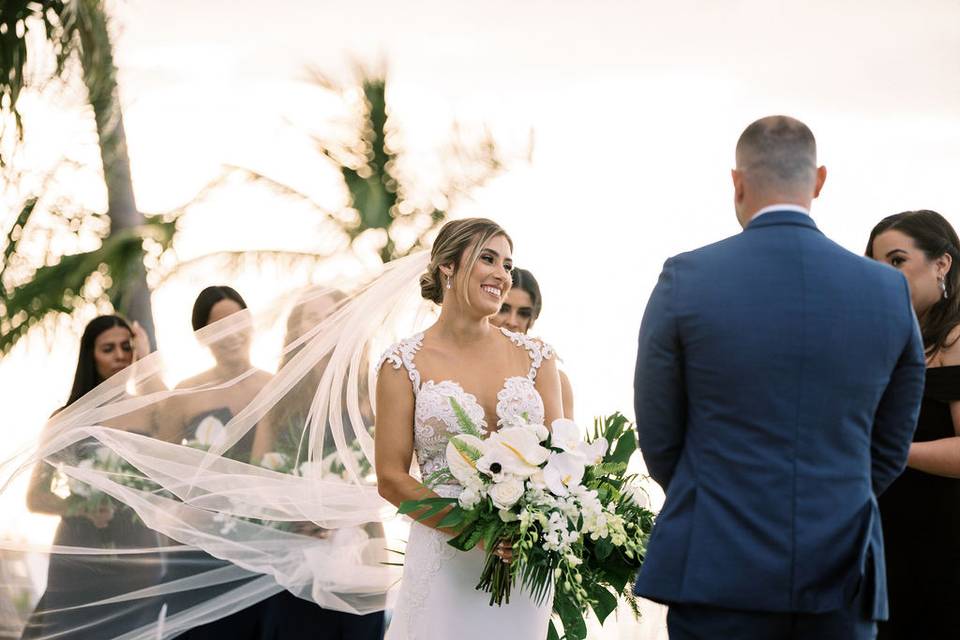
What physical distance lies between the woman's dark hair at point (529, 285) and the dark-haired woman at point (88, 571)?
78.2 inches

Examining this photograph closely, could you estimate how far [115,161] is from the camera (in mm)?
12367

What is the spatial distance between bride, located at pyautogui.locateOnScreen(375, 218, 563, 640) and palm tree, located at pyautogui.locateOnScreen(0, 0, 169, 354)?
6.60 metres

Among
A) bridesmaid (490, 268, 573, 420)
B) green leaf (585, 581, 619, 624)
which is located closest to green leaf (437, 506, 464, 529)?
green leaf (585, 581, 619, 624)

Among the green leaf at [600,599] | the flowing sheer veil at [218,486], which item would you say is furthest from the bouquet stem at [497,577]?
the flowing sheer veil at [218,486]

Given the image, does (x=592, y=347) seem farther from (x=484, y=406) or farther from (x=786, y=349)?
(x=786, y=349)

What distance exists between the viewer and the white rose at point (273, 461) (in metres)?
4.71

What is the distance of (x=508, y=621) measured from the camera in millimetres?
4074

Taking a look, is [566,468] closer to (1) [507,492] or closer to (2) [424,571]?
(1) [507,492]

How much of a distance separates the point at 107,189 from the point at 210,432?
344 inches

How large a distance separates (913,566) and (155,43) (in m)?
9.38

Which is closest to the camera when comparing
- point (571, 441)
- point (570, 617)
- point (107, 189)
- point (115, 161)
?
point (571, 441)

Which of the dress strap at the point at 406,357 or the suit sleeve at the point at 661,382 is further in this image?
the dress strap at the point at 406,357

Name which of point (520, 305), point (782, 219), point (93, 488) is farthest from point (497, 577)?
point (520, 305)

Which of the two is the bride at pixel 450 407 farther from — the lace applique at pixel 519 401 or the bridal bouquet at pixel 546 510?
the bridal bouquet at pixel 546 510
